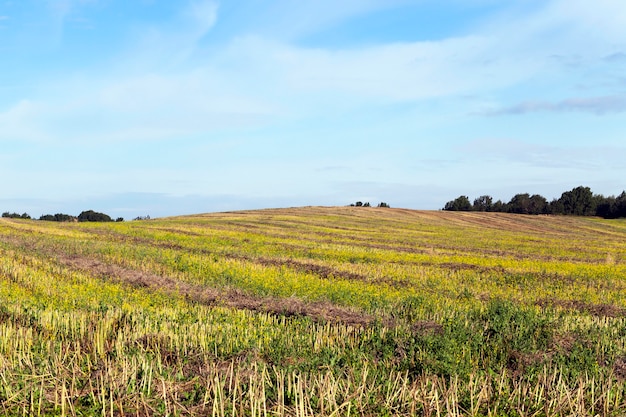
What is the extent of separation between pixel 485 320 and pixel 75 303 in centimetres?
1169

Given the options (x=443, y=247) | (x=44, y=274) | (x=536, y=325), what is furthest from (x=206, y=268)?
(x=443, y=247)

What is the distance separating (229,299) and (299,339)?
6667mm

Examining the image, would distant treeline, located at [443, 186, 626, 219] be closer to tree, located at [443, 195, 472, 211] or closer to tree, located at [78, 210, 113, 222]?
tree, located at [443, 195, 472, 211]

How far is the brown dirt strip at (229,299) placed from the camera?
15625 mm

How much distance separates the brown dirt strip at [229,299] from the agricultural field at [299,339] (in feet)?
0.28

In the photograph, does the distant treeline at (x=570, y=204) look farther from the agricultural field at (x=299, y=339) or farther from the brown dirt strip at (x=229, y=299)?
the brown dirt strip at (x=229, y=299)

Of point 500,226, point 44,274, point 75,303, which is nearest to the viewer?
point 75,303

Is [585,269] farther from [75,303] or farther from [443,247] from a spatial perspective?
[75,303]

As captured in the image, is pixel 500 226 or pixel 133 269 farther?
pixel 500 226

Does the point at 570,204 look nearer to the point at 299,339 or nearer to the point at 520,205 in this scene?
the point at 520,205

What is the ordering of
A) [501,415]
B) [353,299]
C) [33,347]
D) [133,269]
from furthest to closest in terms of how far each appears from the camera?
[133,269] → [353,299] → [33,347] → [501,415]

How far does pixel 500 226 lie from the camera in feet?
270

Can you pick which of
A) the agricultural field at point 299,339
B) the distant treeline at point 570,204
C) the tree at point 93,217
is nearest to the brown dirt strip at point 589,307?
the agricultural field at point 299,339

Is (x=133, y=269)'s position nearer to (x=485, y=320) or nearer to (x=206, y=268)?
(x=206, y=268)
